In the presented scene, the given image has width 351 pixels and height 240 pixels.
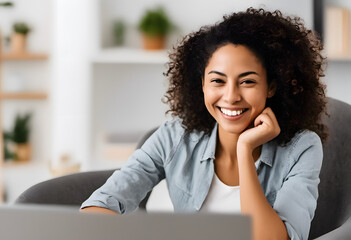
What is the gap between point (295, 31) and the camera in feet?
4.88

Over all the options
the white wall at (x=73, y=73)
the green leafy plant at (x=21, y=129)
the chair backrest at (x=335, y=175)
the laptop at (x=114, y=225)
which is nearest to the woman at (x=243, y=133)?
the chair backrest at (x=335, y=175)

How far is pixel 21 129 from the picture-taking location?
13.9 ft

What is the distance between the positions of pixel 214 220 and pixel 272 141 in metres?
0.85

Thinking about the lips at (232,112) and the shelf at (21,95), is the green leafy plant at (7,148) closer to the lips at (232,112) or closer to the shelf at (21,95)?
the shelf at (21,95)

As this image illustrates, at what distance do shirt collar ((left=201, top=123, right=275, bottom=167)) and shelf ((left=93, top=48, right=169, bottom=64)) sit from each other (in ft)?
6.74

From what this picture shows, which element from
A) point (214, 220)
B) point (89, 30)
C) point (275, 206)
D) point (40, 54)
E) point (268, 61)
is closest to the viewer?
point (214, 220)

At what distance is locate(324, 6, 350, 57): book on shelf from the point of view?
134 inches

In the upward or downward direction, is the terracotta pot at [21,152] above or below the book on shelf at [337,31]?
below

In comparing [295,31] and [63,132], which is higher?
[295,31]

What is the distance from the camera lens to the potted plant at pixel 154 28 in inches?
144

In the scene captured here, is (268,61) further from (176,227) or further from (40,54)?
(40,54)

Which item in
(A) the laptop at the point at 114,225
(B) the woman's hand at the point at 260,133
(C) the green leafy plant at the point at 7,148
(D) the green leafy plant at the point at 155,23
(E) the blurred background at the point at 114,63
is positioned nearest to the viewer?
(A) the laptop at the point at 114,225

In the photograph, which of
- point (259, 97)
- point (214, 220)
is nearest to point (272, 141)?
point (259, 97)

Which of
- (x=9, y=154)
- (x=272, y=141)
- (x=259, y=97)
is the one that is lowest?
(x=9, y=154)
